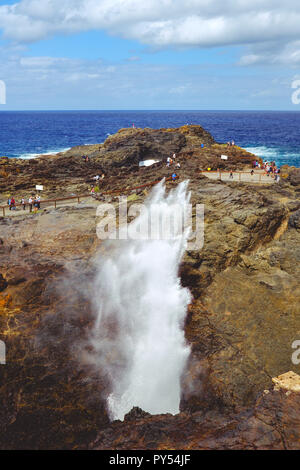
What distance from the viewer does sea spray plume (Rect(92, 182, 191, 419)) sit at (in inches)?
409

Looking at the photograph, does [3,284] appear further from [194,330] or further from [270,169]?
[270,169]

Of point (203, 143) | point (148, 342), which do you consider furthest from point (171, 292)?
point (203, 143)

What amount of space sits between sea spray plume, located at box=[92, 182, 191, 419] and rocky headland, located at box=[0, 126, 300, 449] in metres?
0.45

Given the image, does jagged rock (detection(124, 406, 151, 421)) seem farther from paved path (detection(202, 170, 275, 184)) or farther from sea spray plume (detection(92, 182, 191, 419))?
paved path (detection(202, 170, 275, 184))

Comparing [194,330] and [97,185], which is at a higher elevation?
[97,185]

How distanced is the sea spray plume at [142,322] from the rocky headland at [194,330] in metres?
0.45

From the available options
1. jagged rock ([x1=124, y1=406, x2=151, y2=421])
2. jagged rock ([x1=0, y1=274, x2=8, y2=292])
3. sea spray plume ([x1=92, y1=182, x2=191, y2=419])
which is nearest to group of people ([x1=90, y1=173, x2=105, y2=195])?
sea spray plume ([x1=92, y1=182, x2=191, y2=419])

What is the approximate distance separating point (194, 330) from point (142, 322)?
1.90 m

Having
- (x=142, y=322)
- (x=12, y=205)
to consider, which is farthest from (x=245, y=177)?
(x=142, y=322)

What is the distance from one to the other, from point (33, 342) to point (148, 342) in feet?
12.5

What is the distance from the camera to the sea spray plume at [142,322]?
10.4 meters

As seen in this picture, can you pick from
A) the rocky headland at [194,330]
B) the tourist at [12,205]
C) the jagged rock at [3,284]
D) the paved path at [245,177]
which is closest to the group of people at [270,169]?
the paved path at [245,177]

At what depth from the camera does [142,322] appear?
42.1 feet

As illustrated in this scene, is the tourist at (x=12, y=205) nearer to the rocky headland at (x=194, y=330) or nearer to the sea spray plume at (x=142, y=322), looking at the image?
the rocky headland at (x=194, y=330)
